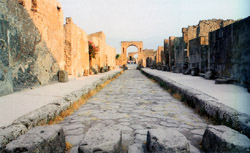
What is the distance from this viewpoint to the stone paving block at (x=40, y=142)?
4.83 ft

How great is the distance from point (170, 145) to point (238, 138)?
Answer: 642mm

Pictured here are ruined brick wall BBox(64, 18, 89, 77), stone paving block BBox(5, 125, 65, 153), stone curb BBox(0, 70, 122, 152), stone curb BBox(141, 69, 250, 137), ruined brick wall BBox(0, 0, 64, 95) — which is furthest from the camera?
ruined brick wall BBox(64, 18, 89, 77)

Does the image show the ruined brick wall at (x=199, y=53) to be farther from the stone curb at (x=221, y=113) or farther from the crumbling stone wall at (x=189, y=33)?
the stone curb at (x=221, y=113)

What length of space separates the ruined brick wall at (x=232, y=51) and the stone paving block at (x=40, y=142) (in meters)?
5.18

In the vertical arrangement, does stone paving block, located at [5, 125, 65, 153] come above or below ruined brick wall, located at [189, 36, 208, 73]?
below

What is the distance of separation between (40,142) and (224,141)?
1.63 m

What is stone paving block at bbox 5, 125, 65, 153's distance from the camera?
58.0 inches

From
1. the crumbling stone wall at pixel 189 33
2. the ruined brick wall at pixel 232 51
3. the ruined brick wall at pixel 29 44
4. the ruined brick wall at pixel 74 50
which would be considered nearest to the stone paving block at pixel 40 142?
the ruined brick wall at pixel 29 44

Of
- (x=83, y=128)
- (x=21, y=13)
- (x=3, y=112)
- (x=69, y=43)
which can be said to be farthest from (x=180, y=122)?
(x=69, y=43)

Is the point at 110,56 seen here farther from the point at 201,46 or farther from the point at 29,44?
the point at 29,44

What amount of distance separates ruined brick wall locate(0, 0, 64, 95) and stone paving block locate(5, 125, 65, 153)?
2.82 meters

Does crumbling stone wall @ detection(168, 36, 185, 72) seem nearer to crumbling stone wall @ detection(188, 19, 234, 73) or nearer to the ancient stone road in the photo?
crumbling stone wall @ detection(188, 19, 234, 73)

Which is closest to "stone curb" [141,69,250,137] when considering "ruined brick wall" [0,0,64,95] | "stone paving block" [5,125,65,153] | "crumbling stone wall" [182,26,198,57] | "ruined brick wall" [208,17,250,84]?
"stone paving block" [5,125,65,153]

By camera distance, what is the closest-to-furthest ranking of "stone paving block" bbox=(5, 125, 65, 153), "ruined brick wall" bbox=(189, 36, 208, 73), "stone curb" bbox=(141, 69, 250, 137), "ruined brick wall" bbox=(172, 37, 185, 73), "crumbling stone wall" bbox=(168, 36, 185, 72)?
"stone paving block" bbox=(5, 125, 65, 153) → "stone curb" bbox=(141, 69, 250, 137) → "ruined brick wall" bbox=(189, 36, 208, 73) → "ruined brick wall" bbox=(172, 37, 185, 73) → "crumbling stone wall" bbox=(168, 36, 185, 72)
